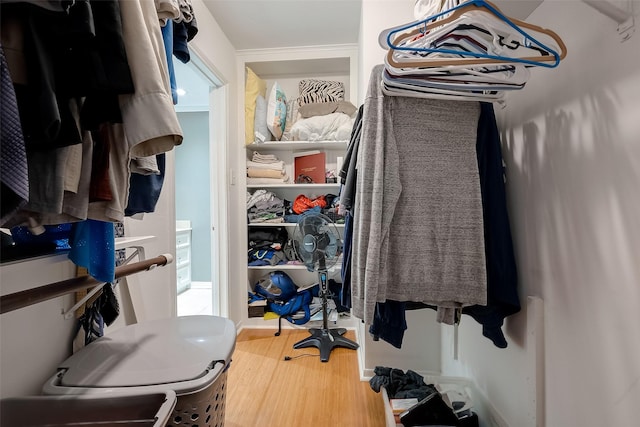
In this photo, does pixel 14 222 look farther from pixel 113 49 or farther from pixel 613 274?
pixel 613 274

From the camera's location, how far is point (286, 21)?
2123 millimetres

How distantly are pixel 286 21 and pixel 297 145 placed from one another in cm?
98

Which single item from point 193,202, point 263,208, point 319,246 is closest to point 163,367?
point 319,246

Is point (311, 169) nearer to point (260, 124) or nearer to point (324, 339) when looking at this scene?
point (260, 124)

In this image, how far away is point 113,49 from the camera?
0.49m

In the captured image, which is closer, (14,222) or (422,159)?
(14,222)

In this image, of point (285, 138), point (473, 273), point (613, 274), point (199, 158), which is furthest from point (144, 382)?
point (199, 158)

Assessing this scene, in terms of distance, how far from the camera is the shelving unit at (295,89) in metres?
2.46

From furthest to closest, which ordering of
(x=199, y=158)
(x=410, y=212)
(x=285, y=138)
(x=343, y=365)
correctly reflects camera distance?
1. (x=199, y=158)
2. (x=285, y=138)
3. (x=343, y=365)
4. (x=410, y=212)

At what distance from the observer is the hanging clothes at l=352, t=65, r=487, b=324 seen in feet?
2.97

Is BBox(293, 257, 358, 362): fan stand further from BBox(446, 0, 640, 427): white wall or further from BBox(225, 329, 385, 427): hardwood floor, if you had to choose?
BBox(446, 0, 640, 427): white wall

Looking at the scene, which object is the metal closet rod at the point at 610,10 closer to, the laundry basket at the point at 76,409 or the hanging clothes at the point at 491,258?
the hanging clothes at the point at 491,258

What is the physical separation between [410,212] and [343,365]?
1494 millimetres

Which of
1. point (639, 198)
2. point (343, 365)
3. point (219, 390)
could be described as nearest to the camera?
point (639, 198)
